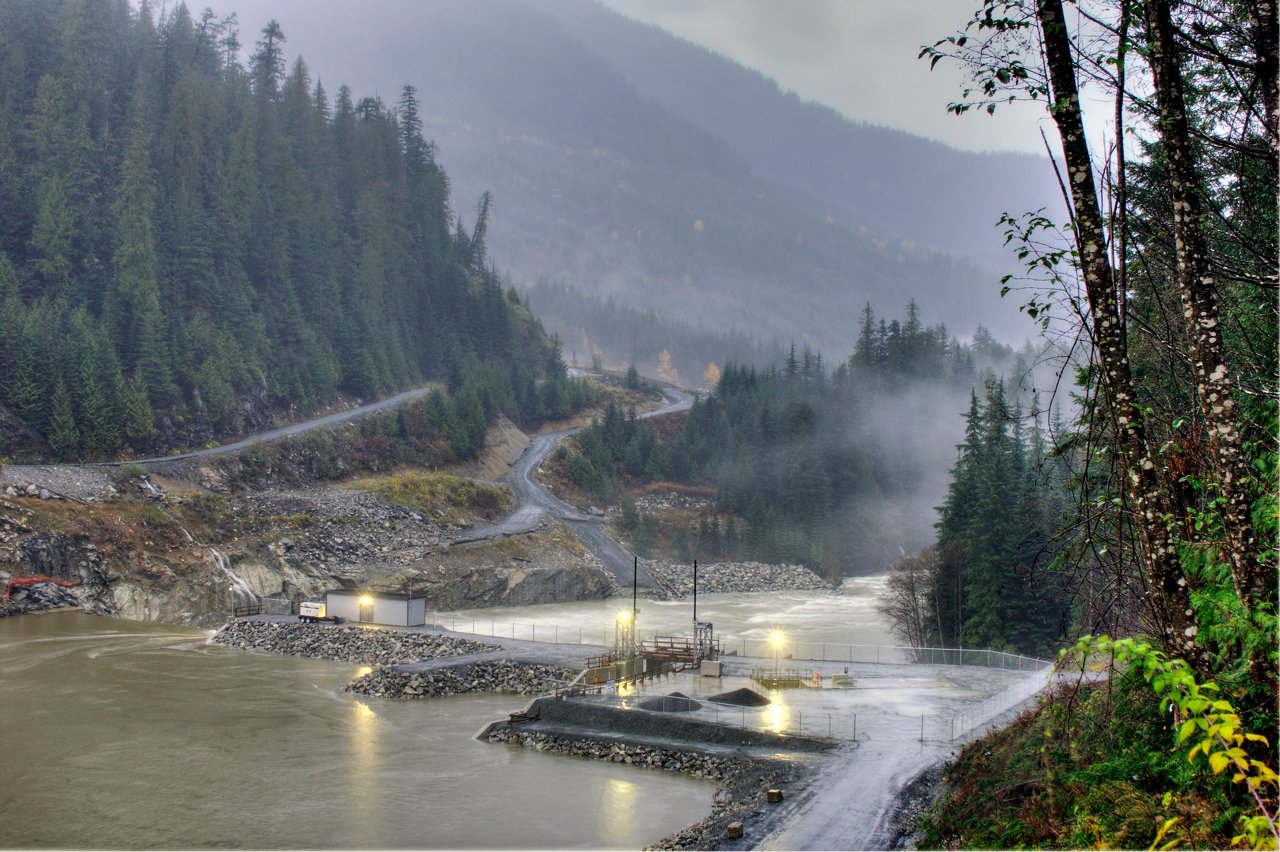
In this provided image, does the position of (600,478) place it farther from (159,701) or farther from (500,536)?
(159,701)

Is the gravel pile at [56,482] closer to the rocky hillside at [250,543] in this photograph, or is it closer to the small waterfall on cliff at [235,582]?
the rocky hillside at [250,543]

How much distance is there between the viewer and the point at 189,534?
64.0m

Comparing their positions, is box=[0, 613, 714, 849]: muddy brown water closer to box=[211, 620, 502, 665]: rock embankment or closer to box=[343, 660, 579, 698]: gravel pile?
box=[343, 660, 579, 698]: gravel pile

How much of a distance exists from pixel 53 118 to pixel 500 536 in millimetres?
58686

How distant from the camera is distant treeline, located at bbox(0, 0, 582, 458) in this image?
78812mm

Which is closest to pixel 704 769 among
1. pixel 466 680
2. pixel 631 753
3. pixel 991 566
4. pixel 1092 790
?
pixel 631 753

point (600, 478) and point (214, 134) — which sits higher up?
point (214, 134)

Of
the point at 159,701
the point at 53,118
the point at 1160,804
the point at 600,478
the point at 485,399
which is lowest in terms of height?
the point at 159,701

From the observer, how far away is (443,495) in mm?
86250

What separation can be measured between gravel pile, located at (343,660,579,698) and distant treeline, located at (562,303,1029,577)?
185ft

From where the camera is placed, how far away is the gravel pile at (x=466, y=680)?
40.5 m

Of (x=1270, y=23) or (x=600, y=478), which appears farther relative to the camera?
(x=600, y=478)

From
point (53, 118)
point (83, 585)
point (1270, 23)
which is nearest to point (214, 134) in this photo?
point (53, 118)

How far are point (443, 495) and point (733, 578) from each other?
28.1m
